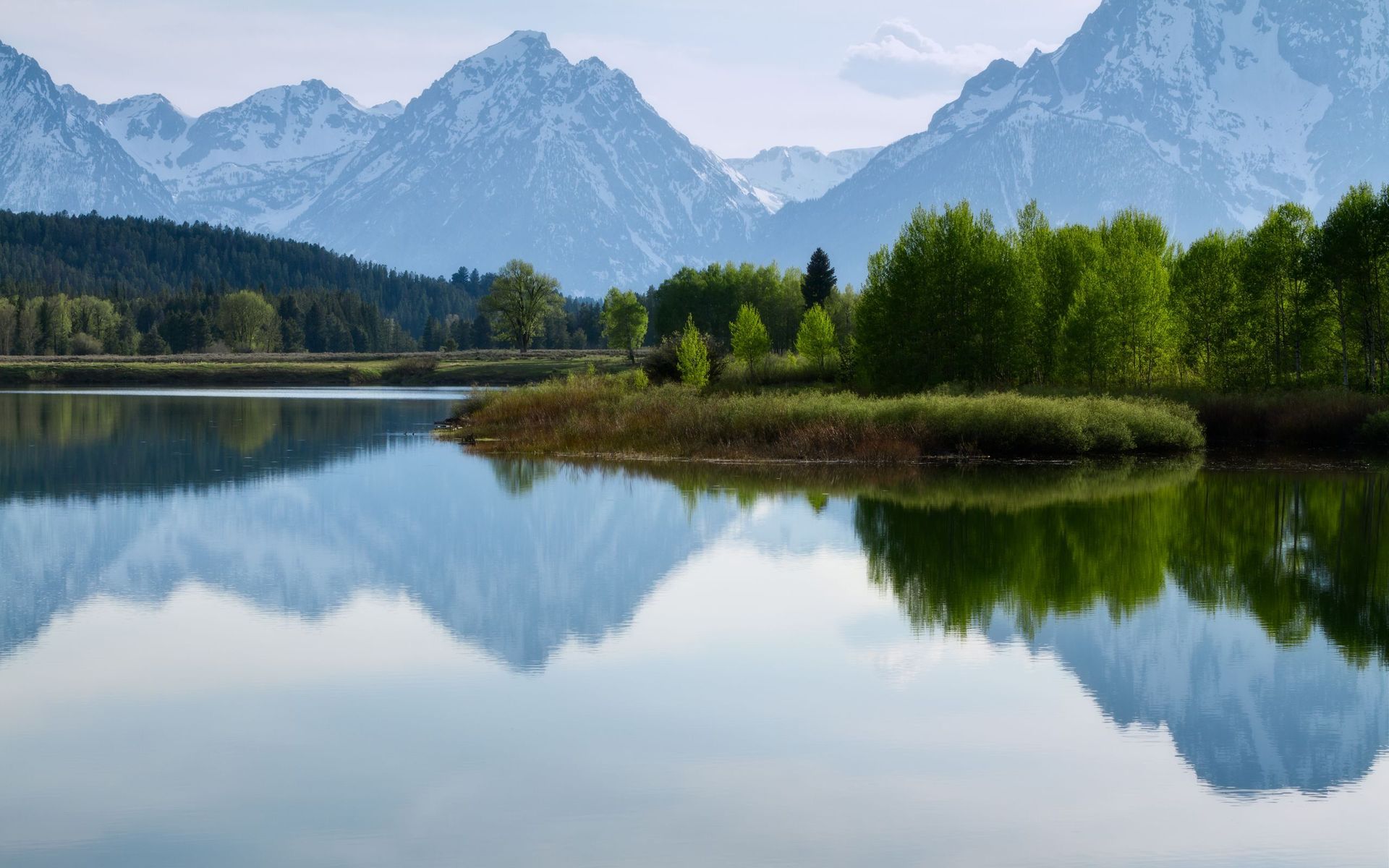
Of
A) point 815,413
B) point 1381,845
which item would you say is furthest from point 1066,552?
point 815,413

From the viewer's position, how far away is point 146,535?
→ 99.9 feet

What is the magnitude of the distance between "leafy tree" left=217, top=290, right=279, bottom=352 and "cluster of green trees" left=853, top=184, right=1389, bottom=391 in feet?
461

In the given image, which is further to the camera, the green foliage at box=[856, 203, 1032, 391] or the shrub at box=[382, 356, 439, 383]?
the shrub at box=[382, 356, 439, 383]

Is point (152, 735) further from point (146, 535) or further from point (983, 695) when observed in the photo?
point (146, 535)

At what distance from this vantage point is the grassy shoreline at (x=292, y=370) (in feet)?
419

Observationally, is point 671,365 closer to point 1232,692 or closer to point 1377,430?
point 1377,430

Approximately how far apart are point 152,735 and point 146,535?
55.5 feet

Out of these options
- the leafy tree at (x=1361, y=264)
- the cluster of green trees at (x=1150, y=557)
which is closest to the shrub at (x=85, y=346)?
the leafy tree at (x=1361, y=264)

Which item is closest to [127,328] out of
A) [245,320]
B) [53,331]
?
[53,331]

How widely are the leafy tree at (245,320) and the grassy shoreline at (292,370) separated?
36.9m

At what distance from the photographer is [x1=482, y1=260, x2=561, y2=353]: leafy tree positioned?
154000mm

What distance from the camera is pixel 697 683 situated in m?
17.4

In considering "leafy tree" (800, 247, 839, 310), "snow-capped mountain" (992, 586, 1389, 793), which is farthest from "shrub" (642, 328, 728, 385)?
"snow-capped mountain" (992, 586, 1389, 793)

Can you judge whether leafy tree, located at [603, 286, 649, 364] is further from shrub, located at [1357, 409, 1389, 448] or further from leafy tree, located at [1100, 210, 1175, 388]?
shrub, located at [1357, 409, 1389, 448]
